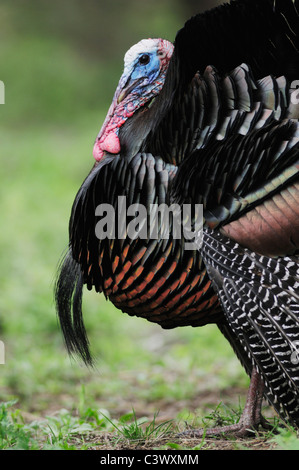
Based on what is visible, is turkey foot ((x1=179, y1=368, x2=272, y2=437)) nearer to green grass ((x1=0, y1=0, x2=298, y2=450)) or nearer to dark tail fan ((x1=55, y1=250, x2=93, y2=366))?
green grass ((x1=0, y1=0, x2=298, y2=450))

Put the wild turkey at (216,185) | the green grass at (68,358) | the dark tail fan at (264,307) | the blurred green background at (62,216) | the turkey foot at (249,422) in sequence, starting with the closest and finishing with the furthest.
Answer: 1. the dark tail fan at (264,307)
2. the wild turkey at (216,185)
3. the turkey foot at (249,422)
4. the green grass at (68,358)
5. the blurred green background at (62,216)

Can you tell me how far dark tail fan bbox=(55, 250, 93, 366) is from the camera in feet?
12.7

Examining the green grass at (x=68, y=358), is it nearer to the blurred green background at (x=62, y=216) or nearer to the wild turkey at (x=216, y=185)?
the blurred green background at (x=62, y=216)

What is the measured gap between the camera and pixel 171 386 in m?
5.61

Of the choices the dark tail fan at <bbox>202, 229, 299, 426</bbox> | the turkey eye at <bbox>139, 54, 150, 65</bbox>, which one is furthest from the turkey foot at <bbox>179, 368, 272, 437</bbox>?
the turkey eye at <bbox>139, 54, 150, 65</bbox>

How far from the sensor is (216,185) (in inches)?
132

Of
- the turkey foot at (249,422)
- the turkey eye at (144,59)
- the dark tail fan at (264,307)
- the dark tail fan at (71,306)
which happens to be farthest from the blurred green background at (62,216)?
the turkey eye at (144,59)

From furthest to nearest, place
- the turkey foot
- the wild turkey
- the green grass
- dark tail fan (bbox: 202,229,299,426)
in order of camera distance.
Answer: the green grass, the turkey foot, the wild turkey, dark tail fan (bbox: 202,229,299,426)

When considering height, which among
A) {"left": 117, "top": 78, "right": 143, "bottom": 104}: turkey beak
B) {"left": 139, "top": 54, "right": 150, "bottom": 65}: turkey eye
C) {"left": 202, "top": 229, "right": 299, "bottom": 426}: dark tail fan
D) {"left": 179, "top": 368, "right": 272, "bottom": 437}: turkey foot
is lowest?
{"left": 179, "top": 368, "right": 272, "bottom": 437}: turkey foot

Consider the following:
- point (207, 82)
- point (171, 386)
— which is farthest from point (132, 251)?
point (171, 386)

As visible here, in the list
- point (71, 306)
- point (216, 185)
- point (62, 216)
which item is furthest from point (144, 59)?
point (62, 216)

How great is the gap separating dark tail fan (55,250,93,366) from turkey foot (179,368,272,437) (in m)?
0.78

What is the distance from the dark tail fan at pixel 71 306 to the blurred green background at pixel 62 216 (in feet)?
2.80

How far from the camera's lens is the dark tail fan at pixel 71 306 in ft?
12.7
